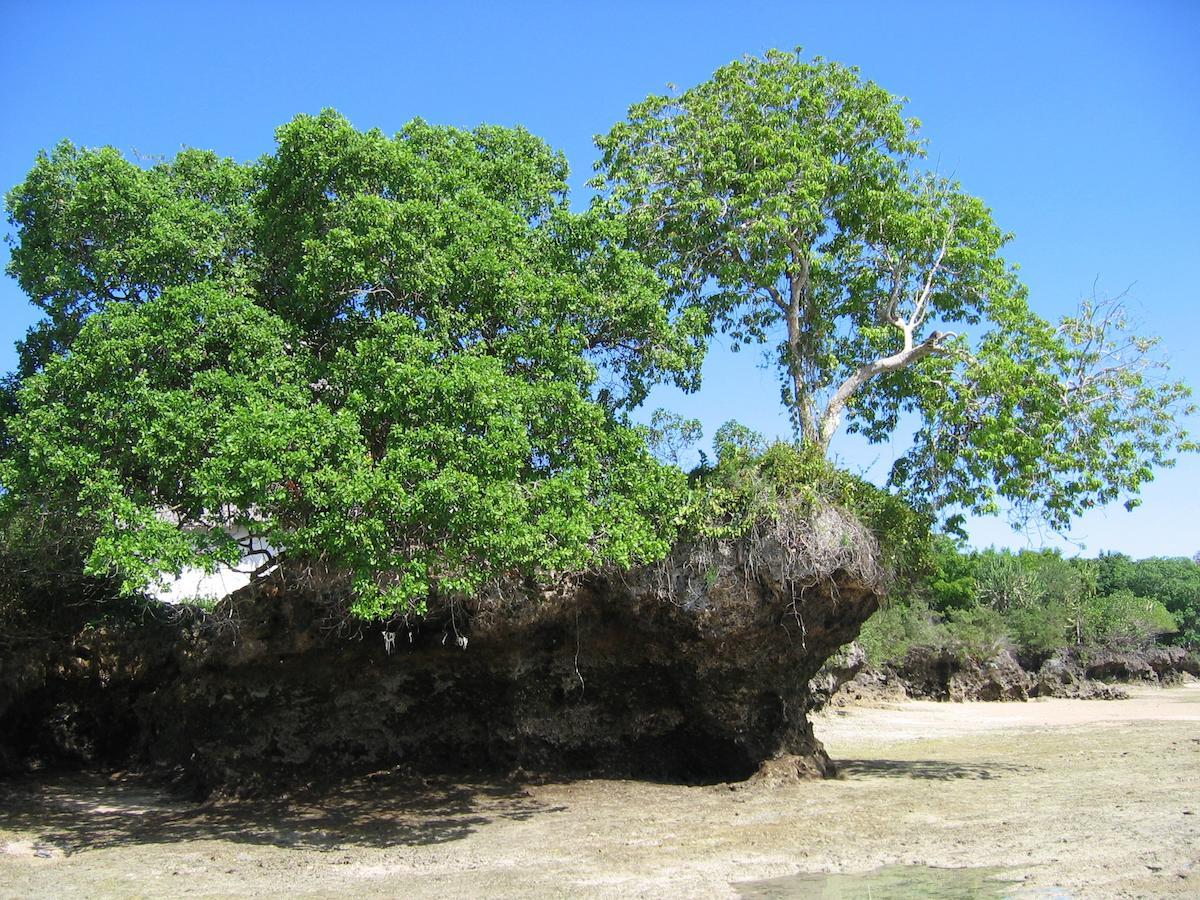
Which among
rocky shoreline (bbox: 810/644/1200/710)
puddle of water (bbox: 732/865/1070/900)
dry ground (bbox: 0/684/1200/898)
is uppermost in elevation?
rocky shoreline (bbox: 810/644/1200/710)

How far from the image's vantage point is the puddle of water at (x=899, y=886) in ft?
28.4

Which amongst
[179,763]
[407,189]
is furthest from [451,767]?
[407,189]

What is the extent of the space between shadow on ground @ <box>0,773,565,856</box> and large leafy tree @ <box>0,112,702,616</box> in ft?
10.8

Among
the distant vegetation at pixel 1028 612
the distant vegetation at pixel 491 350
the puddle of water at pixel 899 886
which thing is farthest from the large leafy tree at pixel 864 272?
the distant vegetation at pixel 1028 612

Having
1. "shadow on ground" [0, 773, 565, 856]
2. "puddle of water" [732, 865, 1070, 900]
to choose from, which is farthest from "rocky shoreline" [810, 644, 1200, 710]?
"puddle of water" [732, 865, 1070, 900]

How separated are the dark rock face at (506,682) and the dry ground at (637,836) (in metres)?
0.79

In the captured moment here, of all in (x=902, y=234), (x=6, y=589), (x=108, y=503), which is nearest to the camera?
(x=108, y=503)

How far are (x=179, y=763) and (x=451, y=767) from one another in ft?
15.1

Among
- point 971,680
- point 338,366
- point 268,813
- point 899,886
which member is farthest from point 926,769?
point 971,680

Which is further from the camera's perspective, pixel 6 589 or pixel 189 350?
pixel 6 589

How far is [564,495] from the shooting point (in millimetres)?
11094

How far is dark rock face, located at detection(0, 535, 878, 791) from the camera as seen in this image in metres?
14.6

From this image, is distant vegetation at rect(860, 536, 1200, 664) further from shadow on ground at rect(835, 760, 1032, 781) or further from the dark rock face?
the dark rock face

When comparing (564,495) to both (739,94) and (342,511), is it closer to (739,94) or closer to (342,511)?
(342,511)
